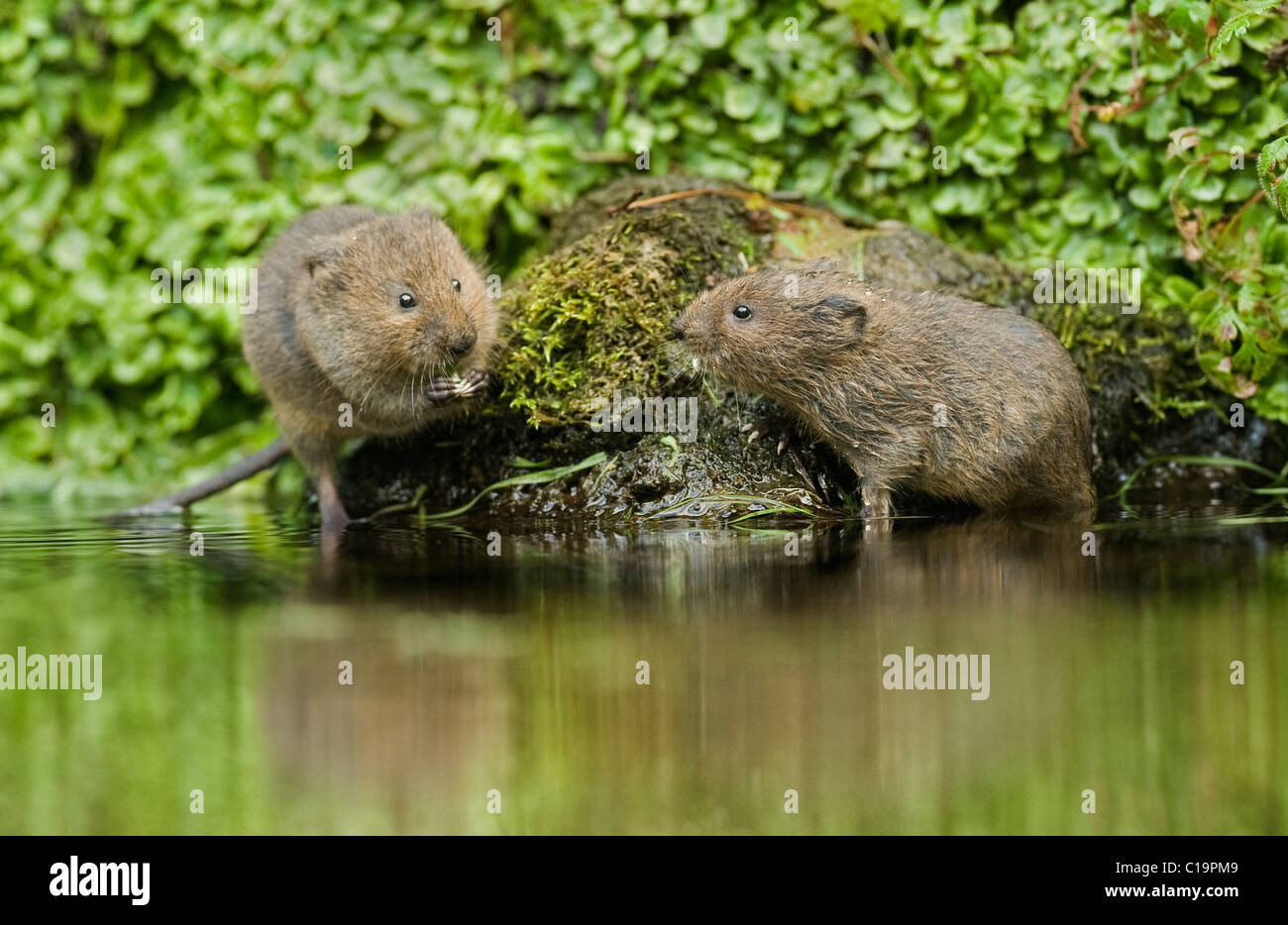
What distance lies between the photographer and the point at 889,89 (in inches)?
307

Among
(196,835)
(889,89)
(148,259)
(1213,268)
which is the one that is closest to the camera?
(196,835)

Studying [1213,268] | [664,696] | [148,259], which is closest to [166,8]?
[148,259]

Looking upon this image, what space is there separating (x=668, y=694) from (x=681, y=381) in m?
3.45

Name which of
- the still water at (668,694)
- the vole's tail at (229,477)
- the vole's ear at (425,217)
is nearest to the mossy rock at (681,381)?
the vole's tail at (229,477)

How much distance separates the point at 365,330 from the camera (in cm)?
612

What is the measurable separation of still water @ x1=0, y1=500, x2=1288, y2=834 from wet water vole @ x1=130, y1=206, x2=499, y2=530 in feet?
4.54

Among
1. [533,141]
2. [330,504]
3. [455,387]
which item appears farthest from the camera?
[533,141]

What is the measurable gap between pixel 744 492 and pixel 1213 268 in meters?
2.90

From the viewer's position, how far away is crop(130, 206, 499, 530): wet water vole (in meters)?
6.09

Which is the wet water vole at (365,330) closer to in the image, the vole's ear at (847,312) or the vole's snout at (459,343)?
the vole's snout at (459,343)

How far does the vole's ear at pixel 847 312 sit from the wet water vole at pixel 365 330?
67.8 inches

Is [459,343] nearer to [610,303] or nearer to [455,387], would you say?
[455,387]

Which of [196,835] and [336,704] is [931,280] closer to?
[336,704]

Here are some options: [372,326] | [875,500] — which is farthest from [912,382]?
[372,326]
